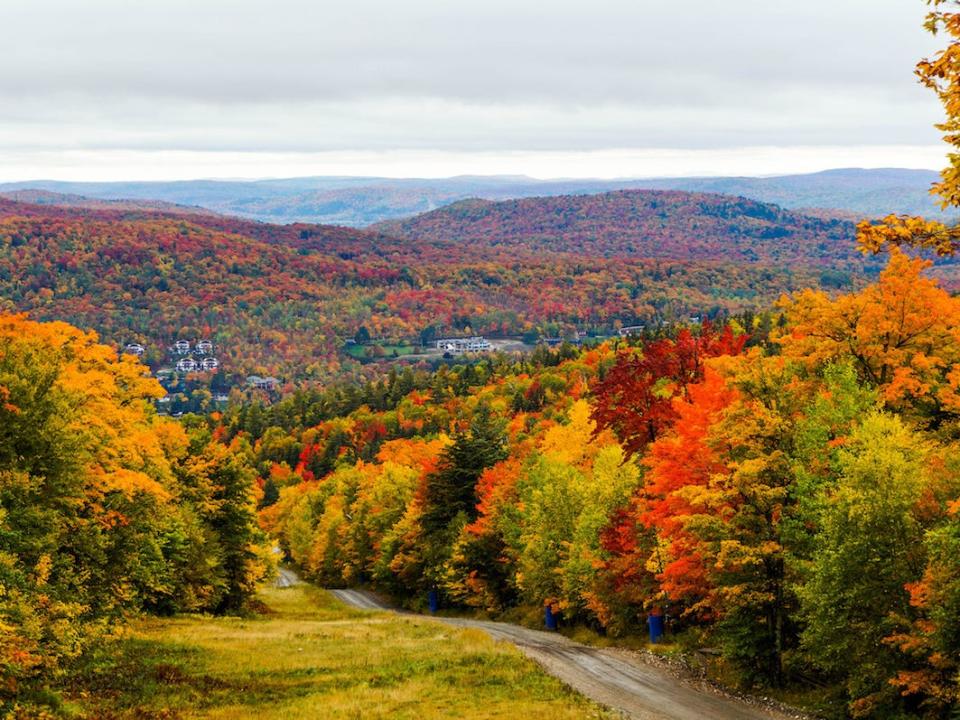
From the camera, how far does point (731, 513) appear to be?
112 feet

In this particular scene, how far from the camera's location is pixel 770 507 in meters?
33.8

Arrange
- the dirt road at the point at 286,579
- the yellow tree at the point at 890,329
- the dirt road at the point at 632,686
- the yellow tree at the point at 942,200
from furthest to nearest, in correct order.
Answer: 1. the dirt road at the point at 286,579
2. the yellow tree at the point at 890,329
3. the dirt road at the point at 632,686
4. the yellow tree at the point at 942,200

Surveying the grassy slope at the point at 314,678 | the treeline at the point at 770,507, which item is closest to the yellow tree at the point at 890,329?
the treeline at the point at 770,507

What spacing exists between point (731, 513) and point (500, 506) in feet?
96.5

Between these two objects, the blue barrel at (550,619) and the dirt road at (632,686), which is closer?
the dirt road at (632,686)

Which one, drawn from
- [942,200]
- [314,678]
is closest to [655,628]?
[314,678]

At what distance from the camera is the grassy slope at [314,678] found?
2856 cm

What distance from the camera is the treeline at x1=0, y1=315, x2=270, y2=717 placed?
24891mm

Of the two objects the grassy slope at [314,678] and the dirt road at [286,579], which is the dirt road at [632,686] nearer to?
the grassy slope at [314,678]

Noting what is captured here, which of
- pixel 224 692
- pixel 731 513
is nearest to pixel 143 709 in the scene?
pixel 224 692

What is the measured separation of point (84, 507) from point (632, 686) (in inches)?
882

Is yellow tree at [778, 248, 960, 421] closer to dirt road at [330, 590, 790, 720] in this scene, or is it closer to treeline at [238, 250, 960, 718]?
treeline at [238, 250, 960, 718]

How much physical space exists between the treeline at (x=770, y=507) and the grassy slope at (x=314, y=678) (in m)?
6.99

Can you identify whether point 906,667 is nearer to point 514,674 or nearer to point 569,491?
point 514,674
